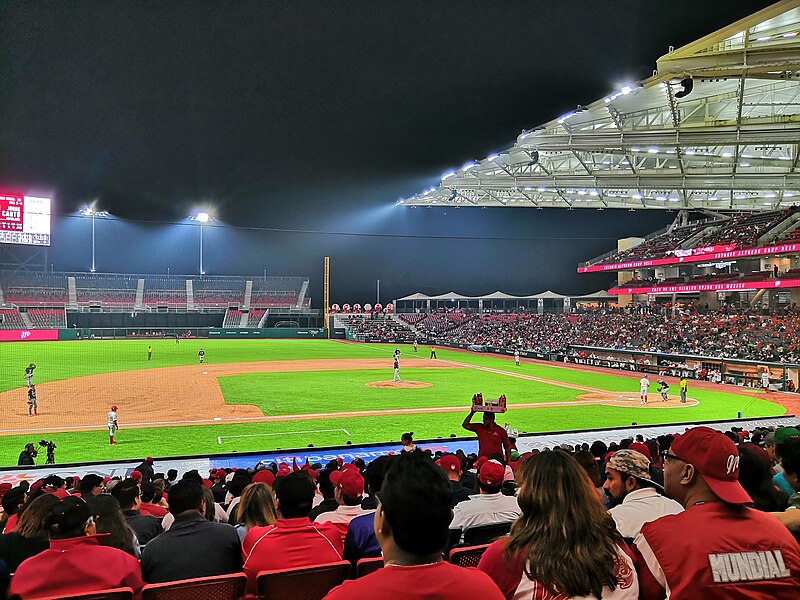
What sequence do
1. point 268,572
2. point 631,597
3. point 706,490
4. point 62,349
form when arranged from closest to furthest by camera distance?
1. point 631,597
2. point 706,490
3. point 268,572
4. point 62,349

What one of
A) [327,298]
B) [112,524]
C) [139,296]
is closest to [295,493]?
[112,524]

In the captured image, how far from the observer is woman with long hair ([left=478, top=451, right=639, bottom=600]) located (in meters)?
2.44

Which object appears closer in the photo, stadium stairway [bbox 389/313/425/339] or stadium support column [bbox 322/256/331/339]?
stadium stairway [bbox 389/313/425/339]

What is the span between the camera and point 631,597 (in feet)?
8.14

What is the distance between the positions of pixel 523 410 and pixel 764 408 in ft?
34.5

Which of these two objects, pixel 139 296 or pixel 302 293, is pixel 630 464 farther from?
pixel 139 296

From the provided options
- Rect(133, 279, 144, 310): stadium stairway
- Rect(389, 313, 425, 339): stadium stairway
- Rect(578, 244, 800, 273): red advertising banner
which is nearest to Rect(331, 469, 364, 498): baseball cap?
Rect(578, 244, 800, 273): red advertising banner

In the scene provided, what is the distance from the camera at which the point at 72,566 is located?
3.32m

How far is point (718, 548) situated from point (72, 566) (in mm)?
3413

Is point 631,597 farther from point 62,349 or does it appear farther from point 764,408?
point 62,349

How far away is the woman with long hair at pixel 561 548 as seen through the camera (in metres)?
2.44

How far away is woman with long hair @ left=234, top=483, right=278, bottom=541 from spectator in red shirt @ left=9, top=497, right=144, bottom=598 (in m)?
1.39

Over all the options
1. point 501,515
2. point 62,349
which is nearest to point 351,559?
point 501,515

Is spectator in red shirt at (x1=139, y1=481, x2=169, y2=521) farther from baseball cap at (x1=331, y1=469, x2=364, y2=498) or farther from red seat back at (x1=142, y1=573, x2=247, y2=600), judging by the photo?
red seat back at (x1=142, y1=573, x2=247, y2=600)
